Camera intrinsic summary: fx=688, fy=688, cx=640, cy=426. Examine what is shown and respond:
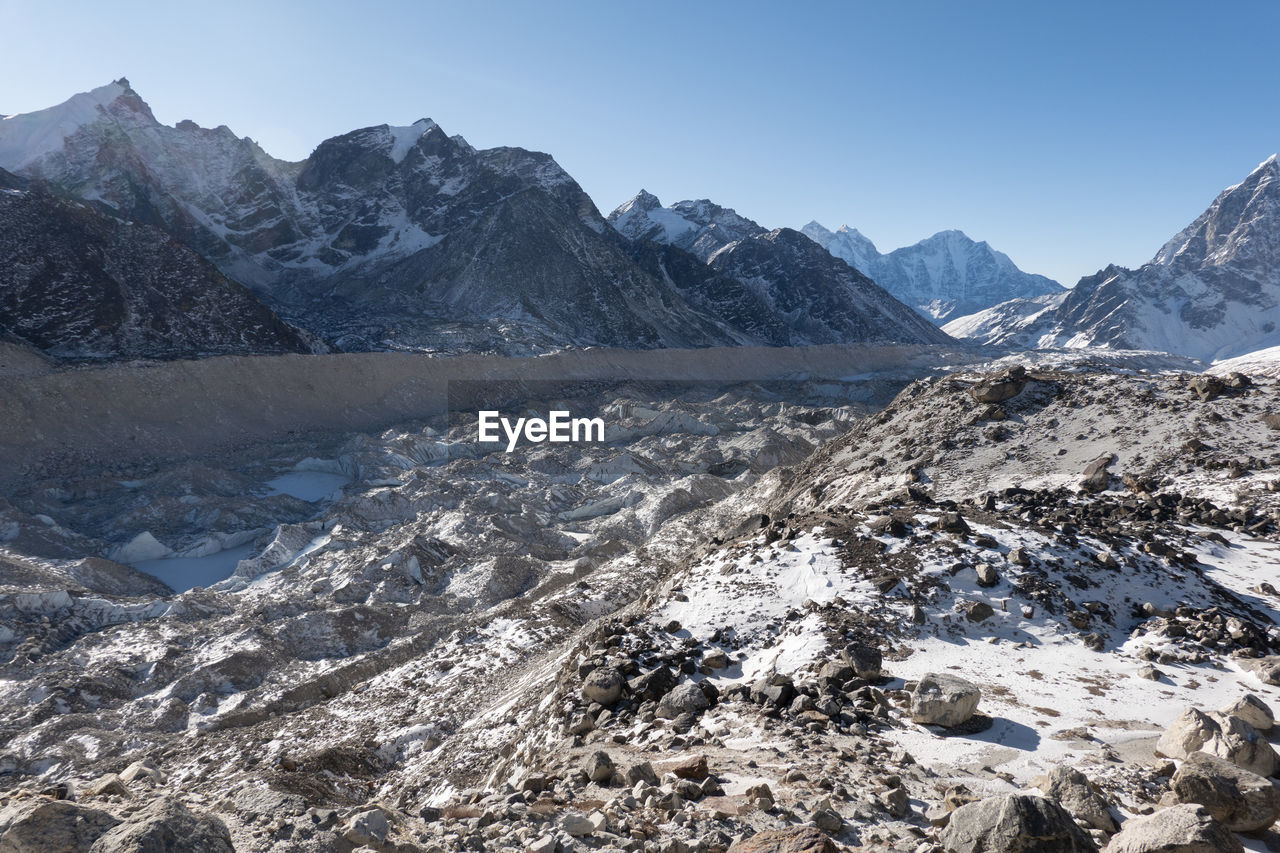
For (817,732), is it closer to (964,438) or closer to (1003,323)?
(964,438)

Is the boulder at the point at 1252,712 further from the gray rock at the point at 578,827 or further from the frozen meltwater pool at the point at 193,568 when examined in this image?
the frozen meltwater pool at the point at 193,568

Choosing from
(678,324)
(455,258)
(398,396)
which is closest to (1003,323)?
(678,324)

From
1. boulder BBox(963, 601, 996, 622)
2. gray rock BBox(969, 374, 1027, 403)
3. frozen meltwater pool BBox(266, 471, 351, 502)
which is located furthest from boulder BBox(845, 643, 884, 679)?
frozen meltwater pool BBox(266, 471, 351, 502)

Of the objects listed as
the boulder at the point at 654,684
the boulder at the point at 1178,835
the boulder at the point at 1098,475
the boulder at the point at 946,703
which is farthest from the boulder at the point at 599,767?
the boulder at the point at 1098,475

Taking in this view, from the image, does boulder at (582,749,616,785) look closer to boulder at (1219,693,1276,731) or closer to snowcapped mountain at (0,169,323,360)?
boulder at (1219,693,1276,731)

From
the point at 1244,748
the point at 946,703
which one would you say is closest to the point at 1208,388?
the point at 1244,748
